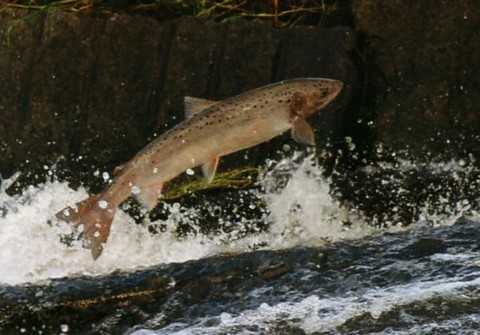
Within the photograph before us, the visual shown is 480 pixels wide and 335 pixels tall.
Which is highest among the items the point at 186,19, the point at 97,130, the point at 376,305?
the point at 186,19

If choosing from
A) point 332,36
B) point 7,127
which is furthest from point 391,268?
point 7,127

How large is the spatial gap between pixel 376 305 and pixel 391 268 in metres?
0.42

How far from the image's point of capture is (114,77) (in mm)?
6945

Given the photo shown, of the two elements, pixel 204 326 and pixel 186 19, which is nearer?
pixel 204 326

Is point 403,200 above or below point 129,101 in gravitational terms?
below

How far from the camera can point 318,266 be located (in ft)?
18.7

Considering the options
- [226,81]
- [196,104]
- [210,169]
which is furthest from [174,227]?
[196,104]

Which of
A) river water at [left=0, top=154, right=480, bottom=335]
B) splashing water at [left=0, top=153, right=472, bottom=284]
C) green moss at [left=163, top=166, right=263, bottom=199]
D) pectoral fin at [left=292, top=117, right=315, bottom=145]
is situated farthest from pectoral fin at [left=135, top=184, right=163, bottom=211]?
green moss at [left=163, top=166, right=263, bottom=199]

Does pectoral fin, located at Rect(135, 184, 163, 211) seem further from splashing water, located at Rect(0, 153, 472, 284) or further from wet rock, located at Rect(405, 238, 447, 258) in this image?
wet rock, located at Rect(405, 238, 447, 258)

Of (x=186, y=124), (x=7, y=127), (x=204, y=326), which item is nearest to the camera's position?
(x=204, y=326)

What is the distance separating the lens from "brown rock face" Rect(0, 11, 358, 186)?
692 cm

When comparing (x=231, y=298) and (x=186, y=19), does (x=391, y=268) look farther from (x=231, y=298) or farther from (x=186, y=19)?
(x=186, y=19)

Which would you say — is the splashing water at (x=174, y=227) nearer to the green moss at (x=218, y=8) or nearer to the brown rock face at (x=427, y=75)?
the brown rock face at (x=427, y=75)

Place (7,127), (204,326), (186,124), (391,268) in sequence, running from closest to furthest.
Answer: (204,326) < (391,268) < (186,124) < (7,127)
